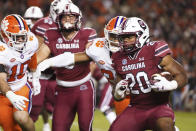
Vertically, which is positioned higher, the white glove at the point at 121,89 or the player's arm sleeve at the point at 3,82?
the white glove at the point at 121,89

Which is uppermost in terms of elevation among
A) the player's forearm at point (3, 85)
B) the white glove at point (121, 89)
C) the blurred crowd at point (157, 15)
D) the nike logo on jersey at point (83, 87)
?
the white glove at point (121, 89)

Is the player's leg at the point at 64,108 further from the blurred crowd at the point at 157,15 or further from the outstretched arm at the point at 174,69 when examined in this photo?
the blurred crowd at the point at 157,15

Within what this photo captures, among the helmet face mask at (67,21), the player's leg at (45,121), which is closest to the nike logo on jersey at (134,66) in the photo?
the helmet face mask at (67,21)

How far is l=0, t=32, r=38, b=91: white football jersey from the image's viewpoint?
4430mm

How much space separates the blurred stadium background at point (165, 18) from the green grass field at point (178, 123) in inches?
20.1

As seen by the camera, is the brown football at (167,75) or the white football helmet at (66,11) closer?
the brown football at (167,75)

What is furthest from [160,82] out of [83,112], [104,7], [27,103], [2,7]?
[104,7]

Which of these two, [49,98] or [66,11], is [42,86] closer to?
[49,98]

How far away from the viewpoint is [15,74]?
458cm

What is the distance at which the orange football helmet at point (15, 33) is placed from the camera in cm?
443

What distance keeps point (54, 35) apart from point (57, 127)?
3.55 ft

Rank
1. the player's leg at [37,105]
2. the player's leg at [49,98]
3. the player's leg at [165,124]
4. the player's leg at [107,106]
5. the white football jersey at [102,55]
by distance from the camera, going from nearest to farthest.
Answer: the player's leg at [165,124]
the white football jersey at [102,55]
the player's leg at [37,105]
the player's leg at [107,106]
the player's leg at [49,98]

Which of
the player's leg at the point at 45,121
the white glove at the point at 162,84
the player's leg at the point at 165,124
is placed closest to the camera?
the white glove at the point at 162,84

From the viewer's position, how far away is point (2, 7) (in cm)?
1220
